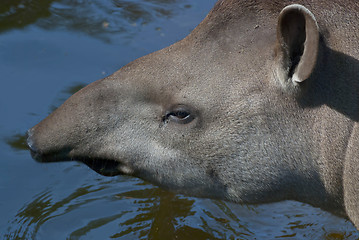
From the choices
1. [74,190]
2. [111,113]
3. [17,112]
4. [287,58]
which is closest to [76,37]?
[17,112]

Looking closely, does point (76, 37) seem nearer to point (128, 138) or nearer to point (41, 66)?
point (41, 66)

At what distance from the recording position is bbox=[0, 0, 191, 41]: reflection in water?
9555 mm

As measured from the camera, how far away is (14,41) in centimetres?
905

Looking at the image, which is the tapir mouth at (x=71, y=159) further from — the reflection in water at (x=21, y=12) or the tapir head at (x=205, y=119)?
the reflection in water at (x=21, y=12)

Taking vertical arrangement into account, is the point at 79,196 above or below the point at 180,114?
above

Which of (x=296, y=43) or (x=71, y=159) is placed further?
(x=71, y=159)

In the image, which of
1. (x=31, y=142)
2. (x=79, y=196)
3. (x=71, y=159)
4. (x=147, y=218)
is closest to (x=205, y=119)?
(x=71, y=159)

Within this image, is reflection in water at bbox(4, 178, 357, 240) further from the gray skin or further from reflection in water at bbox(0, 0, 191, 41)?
reflection in water at bbox(0, 0, 191, 41)

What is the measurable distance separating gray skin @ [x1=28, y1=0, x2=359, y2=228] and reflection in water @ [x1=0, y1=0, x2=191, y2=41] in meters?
4.93

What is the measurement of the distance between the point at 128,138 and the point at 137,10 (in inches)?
228

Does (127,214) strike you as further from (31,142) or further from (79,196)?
(31,142)

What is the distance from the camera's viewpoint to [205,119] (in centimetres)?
458

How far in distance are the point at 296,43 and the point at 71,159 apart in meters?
1.85

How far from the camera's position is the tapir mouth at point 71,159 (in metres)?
4.71
